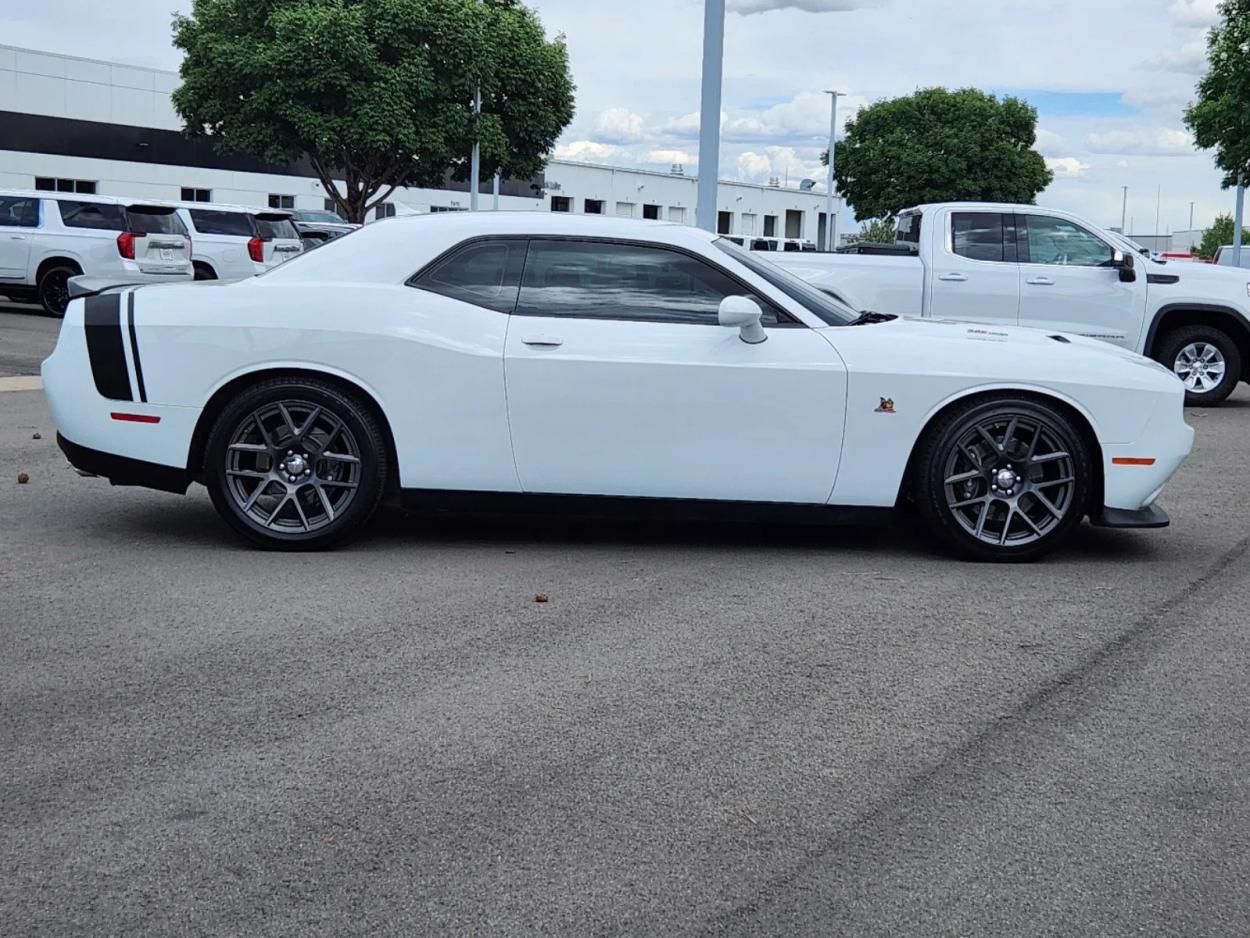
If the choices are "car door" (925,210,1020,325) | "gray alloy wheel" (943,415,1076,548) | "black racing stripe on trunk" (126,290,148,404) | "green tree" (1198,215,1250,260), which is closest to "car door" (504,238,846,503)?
"gray alloy wheel" (943,415,1076,548)

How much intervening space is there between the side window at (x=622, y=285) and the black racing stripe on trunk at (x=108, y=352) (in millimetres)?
1750

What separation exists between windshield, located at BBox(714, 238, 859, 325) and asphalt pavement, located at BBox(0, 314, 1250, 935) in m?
1.11

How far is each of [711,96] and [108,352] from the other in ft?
31.6

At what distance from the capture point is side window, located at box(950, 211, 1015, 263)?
45.8 ft

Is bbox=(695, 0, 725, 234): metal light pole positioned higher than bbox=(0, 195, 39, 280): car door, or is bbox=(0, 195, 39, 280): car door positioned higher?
bbox=(695, 0, 725, 234): metal light pole

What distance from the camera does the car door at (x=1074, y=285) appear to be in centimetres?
1373

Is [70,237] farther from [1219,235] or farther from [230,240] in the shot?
[1219,235]

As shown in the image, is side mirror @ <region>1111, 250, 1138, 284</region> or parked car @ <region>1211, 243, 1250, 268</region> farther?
parked car @ <region>1211, 243, 1250, 268</region>

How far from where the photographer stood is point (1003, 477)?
22.0 feet

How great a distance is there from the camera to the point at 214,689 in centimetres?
470

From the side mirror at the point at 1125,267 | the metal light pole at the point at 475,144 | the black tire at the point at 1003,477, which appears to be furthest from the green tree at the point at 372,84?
the black tire at the point at 1003,477

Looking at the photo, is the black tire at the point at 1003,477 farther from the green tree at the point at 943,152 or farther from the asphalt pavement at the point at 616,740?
the green tree at the point at 943,152

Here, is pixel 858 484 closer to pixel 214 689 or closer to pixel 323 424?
pixel 323 424

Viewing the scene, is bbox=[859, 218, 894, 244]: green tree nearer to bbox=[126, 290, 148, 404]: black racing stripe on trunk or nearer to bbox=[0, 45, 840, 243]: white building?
bbox=[0, 45, 840, 243]: white building
